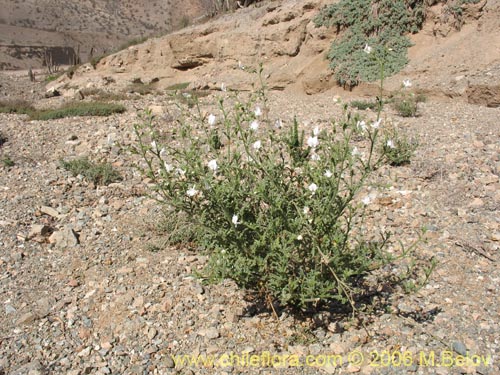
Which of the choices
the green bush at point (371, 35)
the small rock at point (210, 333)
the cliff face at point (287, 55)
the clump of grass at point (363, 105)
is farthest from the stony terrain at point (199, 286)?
the green bush at point (371, 35)

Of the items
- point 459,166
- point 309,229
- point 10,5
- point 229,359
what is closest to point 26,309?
point 229,359

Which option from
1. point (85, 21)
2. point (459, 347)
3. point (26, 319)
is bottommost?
point (26, 319)

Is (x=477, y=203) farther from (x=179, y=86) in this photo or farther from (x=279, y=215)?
(x=179, y=86)

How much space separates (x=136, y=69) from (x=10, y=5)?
129ft

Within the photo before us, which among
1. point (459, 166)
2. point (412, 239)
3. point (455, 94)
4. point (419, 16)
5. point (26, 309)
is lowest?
point (26, 309)

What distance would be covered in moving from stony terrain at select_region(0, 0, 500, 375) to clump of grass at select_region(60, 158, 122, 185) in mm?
95

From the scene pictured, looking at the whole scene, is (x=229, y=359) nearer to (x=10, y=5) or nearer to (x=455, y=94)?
(x=455, y=94)

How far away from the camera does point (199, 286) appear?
9.86ft

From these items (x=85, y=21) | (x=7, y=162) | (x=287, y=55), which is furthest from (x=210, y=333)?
(x=85, y=21)

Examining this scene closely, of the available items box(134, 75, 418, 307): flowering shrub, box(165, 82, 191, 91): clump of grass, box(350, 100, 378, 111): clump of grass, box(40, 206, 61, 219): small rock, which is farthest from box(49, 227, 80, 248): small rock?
box(165, 82, 191, 91): clump of grass

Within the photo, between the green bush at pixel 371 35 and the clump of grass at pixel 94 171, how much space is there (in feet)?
16.7

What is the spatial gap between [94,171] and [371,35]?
6.22 meters

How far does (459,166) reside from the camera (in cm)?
438

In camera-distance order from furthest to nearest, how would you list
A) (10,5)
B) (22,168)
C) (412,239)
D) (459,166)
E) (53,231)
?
(10,5) → (22,168) → (459,166) → (53,231) → (412,239)
